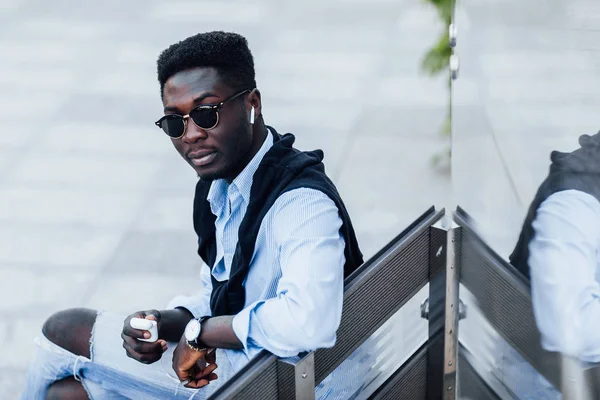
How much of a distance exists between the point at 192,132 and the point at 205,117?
5cm

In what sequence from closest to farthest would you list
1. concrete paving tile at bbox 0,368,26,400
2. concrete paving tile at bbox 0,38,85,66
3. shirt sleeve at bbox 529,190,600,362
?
shirt sleeve at bbox 529,190,600,362 → concrete paving tile at bbox 0,368,26,400 → concrete paving tile at bbox 0,38,85,66

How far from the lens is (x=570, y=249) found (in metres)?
1.31

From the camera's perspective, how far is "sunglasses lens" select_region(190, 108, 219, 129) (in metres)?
2.23

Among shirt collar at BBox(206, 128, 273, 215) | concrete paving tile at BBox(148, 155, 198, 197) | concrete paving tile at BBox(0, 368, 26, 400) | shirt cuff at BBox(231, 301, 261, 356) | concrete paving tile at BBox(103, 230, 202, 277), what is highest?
shirt collar at BBox(206, 128, 273, 215)

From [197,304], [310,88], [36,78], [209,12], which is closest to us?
[197,304]

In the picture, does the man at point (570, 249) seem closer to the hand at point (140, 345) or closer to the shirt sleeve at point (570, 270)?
the shirt sleeve at point (570, 270)

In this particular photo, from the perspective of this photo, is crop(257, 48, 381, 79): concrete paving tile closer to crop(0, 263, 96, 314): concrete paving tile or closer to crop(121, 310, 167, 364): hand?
crop(0, 263, 96, 314): concrete paving tile

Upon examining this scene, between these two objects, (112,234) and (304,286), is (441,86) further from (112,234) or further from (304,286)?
(304,286)

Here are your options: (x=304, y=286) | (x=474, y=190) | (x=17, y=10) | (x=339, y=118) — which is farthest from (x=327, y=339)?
(x=17, y=10)

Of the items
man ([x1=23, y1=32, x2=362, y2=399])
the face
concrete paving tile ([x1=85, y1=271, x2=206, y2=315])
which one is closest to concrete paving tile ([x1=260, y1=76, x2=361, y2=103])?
concrete paving tile ([x1=85, y1=271, x2=206, y2=315])

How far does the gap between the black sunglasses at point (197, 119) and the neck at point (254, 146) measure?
11 cm

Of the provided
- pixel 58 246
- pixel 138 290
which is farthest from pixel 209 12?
pixel 138 290

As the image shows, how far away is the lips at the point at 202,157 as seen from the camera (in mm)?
2287

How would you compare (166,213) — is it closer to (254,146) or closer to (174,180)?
(174,180)
